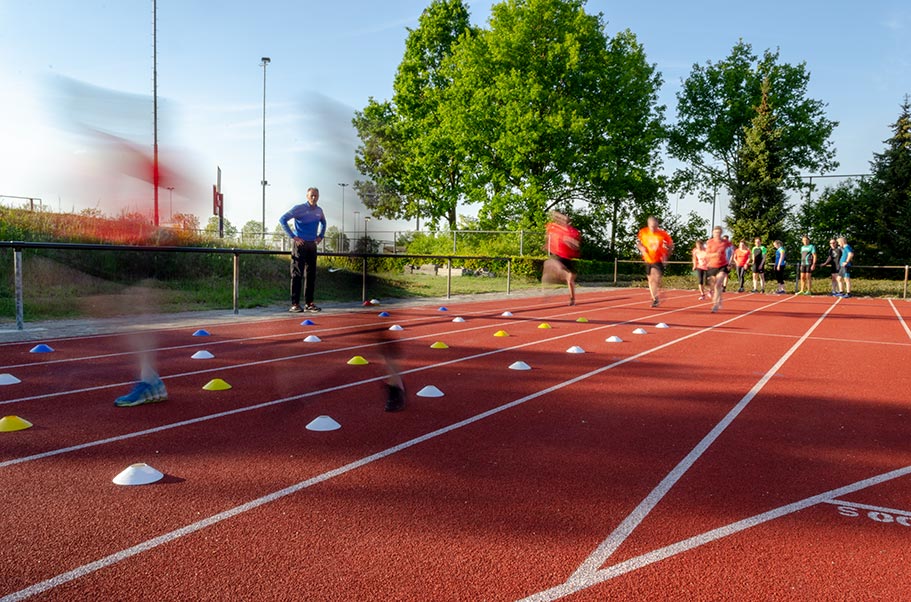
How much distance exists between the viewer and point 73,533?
2732 millimetres

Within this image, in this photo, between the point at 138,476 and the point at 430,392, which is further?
the point at 430,392

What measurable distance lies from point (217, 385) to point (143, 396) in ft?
2.42

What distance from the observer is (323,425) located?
14.4 feet

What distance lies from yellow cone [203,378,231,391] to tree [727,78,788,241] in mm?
31715

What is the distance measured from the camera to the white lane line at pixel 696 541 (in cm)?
234

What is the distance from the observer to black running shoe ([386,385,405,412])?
4973 mm

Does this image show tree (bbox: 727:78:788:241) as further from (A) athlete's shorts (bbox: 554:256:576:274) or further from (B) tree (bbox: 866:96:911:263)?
(A) athlete's shorts (bbox: 554:256:576:274)

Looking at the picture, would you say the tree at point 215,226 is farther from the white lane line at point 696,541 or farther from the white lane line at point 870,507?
the white lane line at point 870,507

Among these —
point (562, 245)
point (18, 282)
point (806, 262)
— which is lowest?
Answer: point (18, 282)

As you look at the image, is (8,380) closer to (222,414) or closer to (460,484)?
(222,414)

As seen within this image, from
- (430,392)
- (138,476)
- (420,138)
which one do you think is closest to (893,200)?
(420,138)

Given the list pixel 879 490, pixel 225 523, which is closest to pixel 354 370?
pixel 225 523

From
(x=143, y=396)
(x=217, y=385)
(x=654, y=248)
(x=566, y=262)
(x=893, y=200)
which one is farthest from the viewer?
(x=893, y=200)

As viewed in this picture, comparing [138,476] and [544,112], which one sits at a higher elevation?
[544,112]
